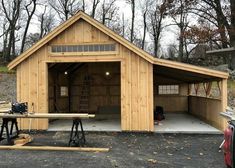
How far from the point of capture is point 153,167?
7.08 meters

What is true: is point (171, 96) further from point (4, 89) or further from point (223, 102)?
point (4, 89)

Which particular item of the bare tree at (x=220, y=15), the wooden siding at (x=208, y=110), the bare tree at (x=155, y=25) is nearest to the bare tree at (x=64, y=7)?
the bare tree at (x=155, y=25)

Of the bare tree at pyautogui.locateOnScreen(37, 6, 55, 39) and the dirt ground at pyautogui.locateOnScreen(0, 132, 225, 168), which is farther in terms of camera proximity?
the bare tree at pyautogui.locateOnScreen(37, 6, 55, 39)

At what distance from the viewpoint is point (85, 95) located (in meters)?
18.4

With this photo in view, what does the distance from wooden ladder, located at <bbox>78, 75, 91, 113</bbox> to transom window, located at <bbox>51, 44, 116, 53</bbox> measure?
20.0 feet

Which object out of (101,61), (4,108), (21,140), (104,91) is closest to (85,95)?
(104,91)

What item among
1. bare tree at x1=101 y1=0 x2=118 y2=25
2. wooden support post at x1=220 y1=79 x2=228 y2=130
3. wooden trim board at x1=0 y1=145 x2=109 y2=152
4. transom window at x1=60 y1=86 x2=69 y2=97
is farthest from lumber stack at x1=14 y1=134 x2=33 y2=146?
bare tree at x1=101 y1=0 x2=118 y2=25

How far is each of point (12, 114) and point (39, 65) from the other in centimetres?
341

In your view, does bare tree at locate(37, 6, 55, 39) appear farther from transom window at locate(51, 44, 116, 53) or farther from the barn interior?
transom window at locate(51, 44, 116, 53)

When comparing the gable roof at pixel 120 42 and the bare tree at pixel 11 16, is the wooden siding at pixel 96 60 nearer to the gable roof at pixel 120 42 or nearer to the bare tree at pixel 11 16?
the gable roof at pixel 120 42

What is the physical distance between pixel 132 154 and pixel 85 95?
33.8 ft

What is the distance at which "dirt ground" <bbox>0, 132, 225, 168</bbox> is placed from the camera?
7395 mm

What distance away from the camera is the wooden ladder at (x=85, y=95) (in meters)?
18.4

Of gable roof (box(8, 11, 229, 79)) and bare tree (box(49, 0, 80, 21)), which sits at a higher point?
bare tree (box(49, 0, 80, 21))
